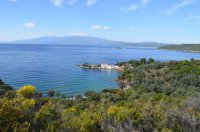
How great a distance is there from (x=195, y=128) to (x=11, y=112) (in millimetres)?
7470

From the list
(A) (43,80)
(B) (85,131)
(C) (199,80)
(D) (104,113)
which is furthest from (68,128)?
(A) (43,80)

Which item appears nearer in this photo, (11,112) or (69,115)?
(11,112)

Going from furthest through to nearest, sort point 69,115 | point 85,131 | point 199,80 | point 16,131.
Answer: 1. point 199,80
2. point 69,115
3. point 85,131
4. point 16,131

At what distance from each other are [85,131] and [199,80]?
33.3m

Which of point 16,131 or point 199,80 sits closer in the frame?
point 16,131

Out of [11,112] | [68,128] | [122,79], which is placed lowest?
[122,79]

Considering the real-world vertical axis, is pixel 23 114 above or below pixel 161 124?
above

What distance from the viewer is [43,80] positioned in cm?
4728

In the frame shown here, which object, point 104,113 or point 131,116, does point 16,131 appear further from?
point 131,116

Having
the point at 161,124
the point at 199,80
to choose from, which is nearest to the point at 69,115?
the point at 161,124

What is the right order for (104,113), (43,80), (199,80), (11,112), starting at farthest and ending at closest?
1. (43,80)
2. (199,80)
3. (104,113)
4. (11,112)

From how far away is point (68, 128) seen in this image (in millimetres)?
8594

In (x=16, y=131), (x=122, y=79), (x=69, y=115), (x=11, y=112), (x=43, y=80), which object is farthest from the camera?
(x=122, y=79)

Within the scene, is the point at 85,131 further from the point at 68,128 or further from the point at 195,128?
the point at 195,128
